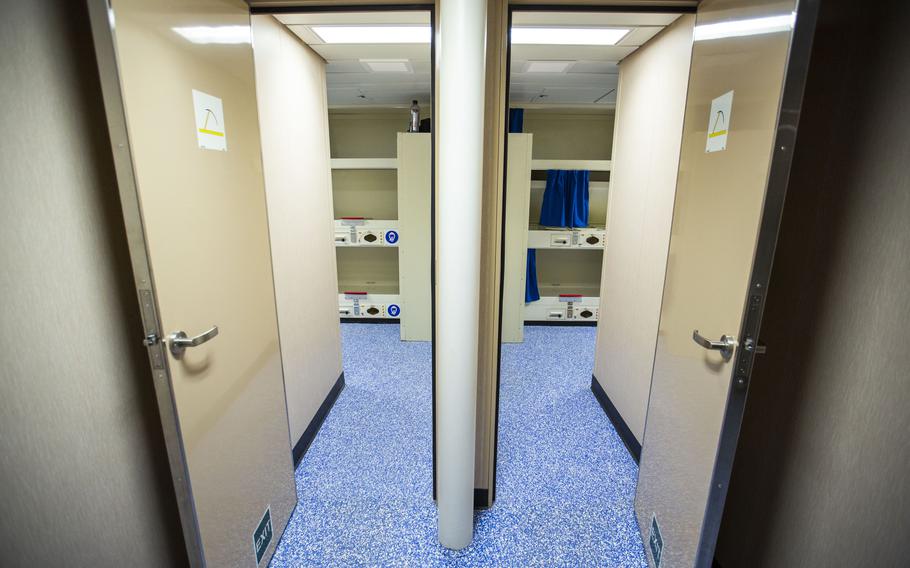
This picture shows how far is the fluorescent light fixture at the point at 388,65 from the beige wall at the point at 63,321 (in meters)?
1.77

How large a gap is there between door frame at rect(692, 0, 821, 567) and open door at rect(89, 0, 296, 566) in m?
1.34

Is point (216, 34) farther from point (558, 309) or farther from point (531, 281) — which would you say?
point (558, 309)

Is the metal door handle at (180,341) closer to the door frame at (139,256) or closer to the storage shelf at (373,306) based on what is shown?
the door frame at (139,256)

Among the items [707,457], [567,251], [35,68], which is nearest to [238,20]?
[35,68]

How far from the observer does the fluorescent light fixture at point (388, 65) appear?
2400 millimetres

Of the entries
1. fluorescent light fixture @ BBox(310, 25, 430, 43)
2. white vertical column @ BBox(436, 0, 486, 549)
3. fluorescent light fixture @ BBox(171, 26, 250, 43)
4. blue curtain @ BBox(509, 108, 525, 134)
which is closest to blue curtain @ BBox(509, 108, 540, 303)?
blue curtain @ BBox(509, 108, 525, 134)

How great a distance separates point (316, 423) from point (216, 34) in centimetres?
184

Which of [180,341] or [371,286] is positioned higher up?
[180,341]

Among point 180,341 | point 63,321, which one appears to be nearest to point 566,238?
point 180,341

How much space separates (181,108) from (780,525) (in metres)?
1.97

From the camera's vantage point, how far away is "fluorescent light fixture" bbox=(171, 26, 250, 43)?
999 millimetres

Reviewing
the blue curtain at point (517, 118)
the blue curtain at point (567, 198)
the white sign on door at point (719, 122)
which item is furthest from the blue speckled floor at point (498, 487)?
the blue curtain at point (517, 118)

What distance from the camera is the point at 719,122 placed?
3.50 feet

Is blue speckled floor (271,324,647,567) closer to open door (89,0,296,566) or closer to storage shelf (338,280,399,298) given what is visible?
open door (89,0,296,566)
